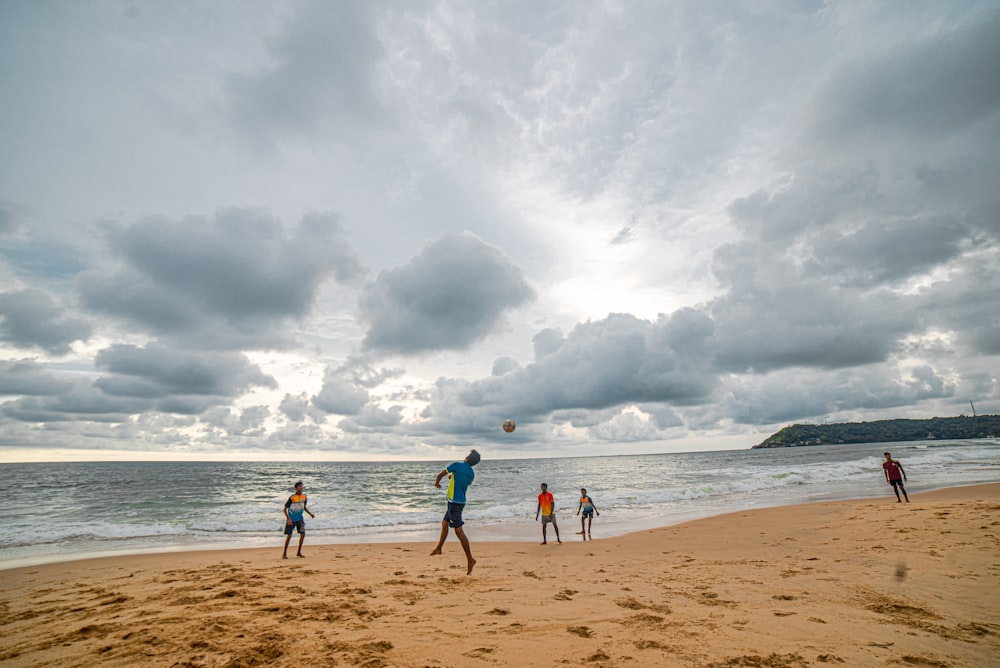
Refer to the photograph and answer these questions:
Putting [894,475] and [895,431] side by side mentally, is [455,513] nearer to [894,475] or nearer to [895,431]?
[894,475]

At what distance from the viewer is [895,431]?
547ft

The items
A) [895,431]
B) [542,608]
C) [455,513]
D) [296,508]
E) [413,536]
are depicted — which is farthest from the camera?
[895,431]

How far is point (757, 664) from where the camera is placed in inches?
168

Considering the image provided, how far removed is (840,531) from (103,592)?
17.4 meters

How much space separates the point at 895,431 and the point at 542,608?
218 m

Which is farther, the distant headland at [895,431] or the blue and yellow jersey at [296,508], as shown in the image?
the distant headland at [895,431]

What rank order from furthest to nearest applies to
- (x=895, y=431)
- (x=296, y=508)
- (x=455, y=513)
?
(x=895, y=431) → (x=296, y=508) → (x=455, y=513)

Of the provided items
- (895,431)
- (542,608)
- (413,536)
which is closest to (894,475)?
(413,536)

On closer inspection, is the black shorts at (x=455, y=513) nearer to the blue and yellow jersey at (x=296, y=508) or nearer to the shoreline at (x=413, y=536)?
the blue and yellow jersey at (x=296, y=508)

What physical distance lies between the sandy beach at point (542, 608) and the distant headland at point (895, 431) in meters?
192

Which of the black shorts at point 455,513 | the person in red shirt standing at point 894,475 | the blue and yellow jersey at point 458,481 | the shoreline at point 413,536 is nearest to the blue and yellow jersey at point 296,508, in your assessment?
the shoreline at point 413,536

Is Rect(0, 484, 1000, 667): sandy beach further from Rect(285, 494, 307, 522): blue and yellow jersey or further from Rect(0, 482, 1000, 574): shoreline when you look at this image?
Rect(0, 482, 1000, 574): shoreline

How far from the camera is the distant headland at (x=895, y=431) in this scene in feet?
493

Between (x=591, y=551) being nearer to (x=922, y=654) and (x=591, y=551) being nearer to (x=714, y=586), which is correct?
(x=714, y=586)
